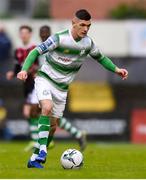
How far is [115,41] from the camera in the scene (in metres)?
29.7

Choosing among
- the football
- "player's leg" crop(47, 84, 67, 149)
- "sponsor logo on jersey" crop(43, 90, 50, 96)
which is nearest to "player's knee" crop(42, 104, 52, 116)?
"sponsor logo on jersey" crop(43, 90, 50, 96)

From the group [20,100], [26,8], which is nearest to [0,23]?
[20,100]

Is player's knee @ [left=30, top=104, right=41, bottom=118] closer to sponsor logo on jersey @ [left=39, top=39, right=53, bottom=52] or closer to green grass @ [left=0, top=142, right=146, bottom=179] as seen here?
green grass @ [left=0, top=142, right=146, bottom=179]

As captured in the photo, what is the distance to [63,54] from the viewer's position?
48.3ft

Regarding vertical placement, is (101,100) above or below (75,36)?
below

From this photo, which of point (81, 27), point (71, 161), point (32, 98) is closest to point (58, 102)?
point (71, 161)

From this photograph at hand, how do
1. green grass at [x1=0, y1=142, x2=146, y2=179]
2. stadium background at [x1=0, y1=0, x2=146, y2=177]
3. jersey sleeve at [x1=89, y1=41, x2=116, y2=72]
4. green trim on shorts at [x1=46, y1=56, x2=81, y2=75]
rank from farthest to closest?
stadium background at [x1=0, y1=0, x2=146, y2=177]
jersey sleeve at [x1=89, y1=41, x2=116, y2=72]
green trim on shorts at [x1=46, y1=56, x2=81, y2=75]
green grass at [x1=0, y1=142, x2=146, y2=179]

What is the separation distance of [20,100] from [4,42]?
1.98m

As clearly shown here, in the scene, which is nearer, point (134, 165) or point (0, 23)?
point (134, 165)

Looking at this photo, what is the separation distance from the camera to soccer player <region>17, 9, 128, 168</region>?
1442 centimetres

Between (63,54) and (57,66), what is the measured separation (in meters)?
0.22

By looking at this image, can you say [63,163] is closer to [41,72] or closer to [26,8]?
[41,72]

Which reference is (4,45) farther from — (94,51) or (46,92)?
(46,92)

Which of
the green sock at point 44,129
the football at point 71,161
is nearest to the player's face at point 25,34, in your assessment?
the green sock at point 44,129
